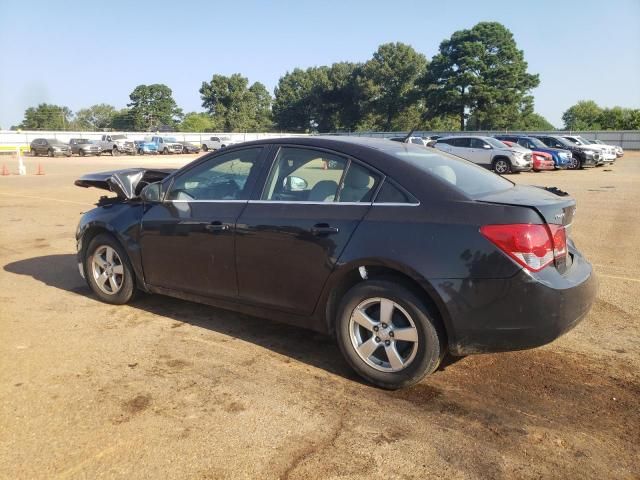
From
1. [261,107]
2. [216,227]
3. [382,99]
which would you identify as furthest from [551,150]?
[261,107]

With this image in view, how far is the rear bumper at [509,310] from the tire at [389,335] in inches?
6.0

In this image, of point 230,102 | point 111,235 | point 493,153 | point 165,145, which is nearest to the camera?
point 111,235

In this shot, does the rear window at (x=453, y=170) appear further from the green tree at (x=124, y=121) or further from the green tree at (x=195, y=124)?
the green tree at (x=124, y=121)

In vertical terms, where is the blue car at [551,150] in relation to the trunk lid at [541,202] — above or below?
below

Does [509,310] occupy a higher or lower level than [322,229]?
lower

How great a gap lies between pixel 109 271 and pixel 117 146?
46.5 metres

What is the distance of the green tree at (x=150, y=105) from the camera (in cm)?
11006

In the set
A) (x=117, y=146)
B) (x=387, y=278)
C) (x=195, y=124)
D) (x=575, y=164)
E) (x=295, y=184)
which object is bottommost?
(x=575, y=164)

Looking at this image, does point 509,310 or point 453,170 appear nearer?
point 509,310

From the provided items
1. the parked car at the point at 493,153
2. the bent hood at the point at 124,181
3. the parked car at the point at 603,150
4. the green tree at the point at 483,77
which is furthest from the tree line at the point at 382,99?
the bent hood at the point at 124,181

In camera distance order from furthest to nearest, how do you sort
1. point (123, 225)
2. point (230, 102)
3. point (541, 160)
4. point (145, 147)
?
point (230, 102)
point (145, 147)
point (541, 160)
point (123, 225)

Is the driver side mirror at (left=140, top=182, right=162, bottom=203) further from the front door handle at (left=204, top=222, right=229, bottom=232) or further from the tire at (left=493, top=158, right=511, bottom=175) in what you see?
the tire at (left=493, top=158, right=511, bottom=175)

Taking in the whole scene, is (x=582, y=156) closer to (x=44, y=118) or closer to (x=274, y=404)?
(x=274, y=404)

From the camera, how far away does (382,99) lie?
294 feet
